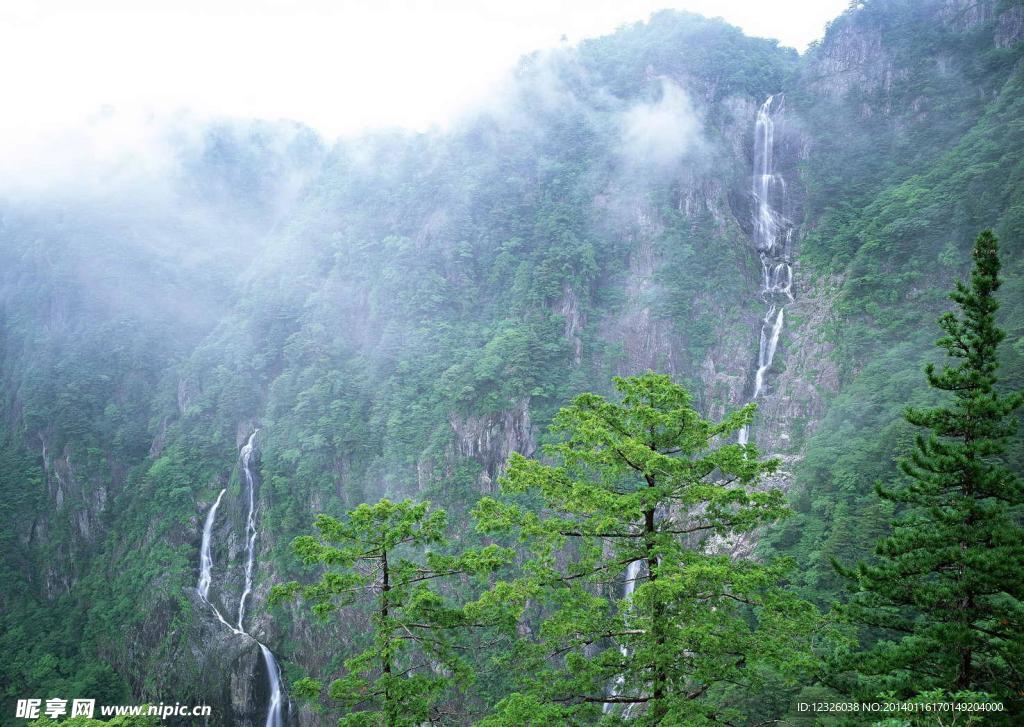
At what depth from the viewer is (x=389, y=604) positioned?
935 cm

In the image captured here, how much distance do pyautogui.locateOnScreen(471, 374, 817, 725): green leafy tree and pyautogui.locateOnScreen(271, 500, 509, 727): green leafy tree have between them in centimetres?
99

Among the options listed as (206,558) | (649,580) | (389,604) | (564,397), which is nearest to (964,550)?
(649,580)

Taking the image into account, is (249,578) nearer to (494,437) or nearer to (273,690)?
(273,690)

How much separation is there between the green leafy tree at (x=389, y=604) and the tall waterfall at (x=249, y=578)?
28828 mm

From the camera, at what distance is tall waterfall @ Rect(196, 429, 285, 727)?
108 feet

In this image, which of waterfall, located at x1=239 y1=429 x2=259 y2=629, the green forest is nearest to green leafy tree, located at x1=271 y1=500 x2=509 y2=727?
the green forest

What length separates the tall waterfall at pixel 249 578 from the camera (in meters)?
32.9

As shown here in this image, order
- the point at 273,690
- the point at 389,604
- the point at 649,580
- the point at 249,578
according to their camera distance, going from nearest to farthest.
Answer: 1. the point at 649,580
2. the point at 389,604
3. the point at 273,690
4. the point at 249,578

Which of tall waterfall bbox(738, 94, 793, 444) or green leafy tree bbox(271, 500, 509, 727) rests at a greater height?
tall waterfall bbox(738, 94, 793, 444)

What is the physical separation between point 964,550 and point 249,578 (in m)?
40.4

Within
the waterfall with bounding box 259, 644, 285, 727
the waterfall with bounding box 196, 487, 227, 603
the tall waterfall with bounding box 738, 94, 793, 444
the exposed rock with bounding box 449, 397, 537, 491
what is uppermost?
the tall waterfall with bounding box 738, 94, 793, 444

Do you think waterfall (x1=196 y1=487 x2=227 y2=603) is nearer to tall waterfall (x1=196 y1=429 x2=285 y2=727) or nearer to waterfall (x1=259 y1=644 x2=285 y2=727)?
tall waterfall (x1=196 y1=429 x2=285 y2=727)

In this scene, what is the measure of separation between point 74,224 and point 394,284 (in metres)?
45.7

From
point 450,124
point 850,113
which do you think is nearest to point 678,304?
point 850,113
